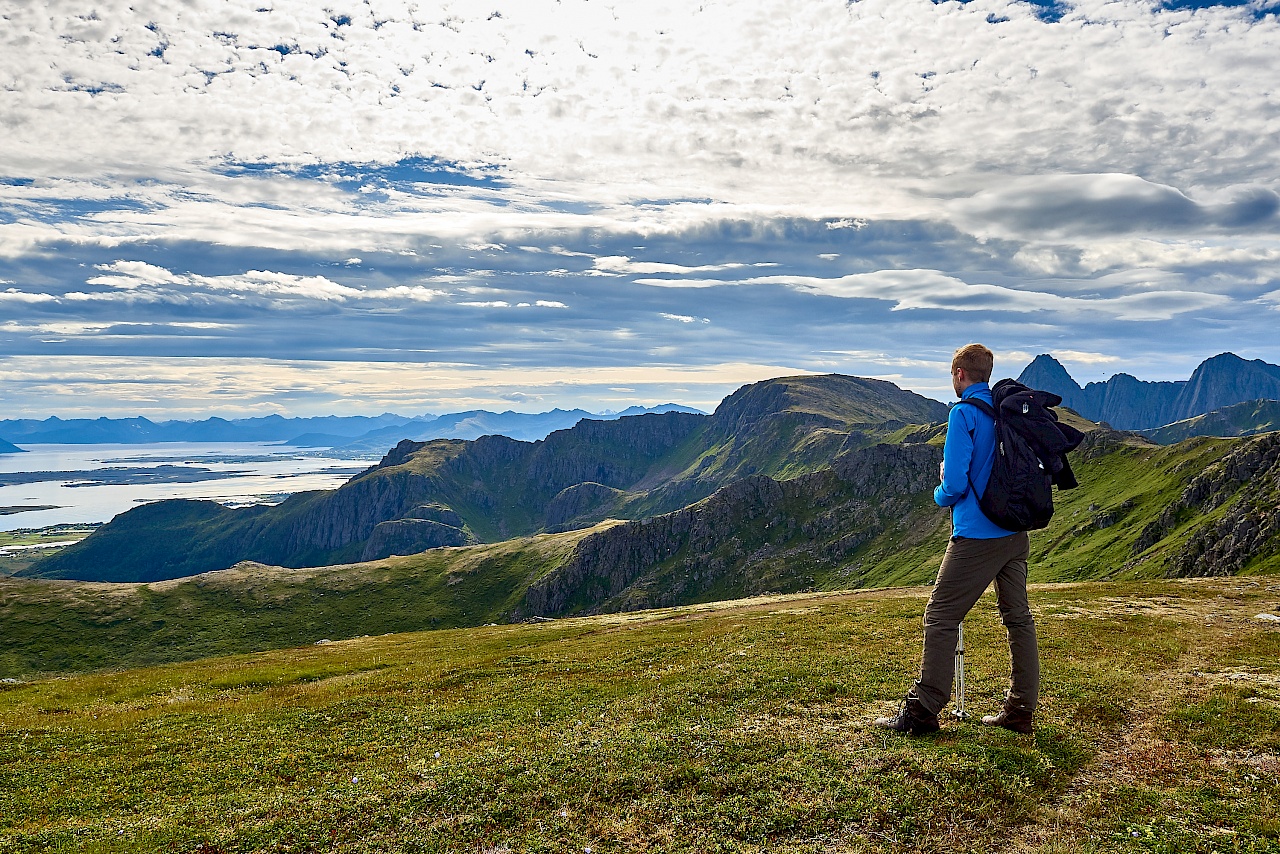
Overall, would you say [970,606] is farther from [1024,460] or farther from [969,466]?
Result: [1024,460]

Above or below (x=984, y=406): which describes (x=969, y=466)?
below

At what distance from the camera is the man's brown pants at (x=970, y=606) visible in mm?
13531

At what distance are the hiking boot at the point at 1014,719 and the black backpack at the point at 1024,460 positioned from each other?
Result: 168 inches

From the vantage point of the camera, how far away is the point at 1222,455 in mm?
155750

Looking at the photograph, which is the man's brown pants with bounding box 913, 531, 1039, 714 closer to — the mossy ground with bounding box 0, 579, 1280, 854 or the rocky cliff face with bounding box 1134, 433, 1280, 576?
the mossy ground with bounding box 0, 579, 1280, 854

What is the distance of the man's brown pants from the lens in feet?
44.4

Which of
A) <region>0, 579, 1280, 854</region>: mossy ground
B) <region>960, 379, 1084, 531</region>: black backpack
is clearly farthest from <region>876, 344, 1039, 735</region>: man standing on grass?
<region>0, 579, 1280, 854</region>: mossy ground

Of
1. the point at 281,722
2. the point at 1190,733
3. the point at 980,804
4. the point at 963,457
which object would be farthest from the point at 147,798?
the point at 1190,733

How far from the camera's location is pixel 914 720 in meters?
14.1

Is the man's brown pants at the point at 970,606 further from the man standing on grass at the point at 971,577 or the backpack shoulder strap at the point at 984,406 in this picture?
the backpack shoulder strap at the point at 984,406

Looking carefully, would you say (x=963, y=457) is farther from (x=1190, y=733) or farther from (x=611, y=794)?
(x=611, y=794)

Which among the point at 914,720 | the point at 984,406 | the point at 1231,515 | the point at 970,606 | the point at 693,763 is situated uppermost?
the point at 984,406

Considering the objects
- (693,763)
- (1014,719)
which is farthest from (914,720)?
(693,763)

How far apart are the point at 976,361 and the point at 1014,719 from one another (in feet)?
26.3
